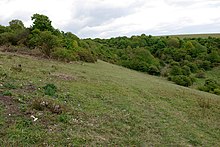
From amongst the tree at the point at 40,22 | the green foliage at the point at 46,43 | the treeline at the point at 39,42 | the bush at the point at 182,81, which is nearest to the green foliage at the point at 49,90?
the treeline at the point at 39,42

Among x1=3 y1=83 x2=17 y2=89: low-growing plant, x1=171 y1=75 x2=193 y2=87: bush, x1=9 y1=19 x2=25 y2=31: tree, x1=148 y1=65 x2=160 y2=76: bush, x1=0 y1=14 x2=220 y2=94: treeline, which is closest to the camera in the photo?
x1=3 y1=83 x2=17 y2=89: low-growing plant

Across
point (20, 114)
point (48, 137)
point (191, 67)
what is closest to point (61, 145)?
point (48, 137)

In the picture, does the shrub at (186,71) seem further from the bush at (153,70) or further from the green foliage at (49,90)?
the green foliage at (49,90)

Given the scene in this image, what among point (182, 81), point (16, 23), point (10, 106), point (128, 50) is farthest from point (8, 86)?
point (128, 50)

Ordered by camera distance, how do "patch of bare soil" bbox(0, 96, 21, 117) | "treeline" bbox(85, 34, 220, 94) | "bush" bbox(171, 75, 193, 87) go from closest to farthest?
1. "patch of bare soil" bbox(0, 96, 21, 117)
2. "bush" bbox(171, 75, 193, 87)
3. "treeline" bbox(85, 34, 220, 94)

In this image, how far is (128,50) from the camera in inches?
2574

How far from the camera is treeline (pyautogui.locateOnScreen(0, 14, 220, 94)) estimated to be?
26.0m

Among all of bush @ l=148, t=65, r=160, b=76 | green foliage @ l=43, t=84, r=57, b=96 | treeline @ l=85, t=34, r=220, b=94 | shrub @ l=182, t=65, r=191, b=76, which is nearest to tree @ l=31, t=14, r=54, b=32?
treeline @ l=85, t=34, r=220, b=94

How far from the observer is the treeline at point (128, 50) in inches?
1025

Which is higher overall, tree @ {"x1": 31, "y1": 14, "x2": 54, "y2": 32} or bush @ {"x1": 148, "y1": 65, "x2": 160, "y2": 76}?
tree @ {"x1": 31, "y1": 14, "x2": 54, "y2": 32}

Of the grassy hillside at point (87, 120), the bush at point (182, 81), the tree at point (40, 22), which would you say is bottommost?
the bush at point (182, 81)

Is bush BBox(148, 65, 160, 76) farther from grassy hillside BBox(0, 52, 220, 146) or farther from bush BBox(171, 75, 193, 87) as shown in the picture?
grassy hillside BBox(0, 52, 220, 146)

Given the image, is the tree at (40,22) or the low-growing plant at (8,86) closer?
the low-growing plant at (8,86)

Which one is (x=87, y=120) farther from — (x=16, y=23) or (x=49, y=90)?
(x=16, y=23)
